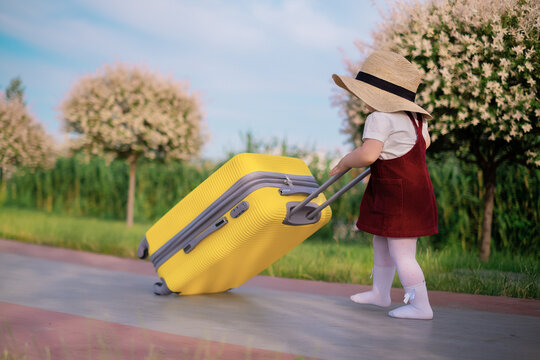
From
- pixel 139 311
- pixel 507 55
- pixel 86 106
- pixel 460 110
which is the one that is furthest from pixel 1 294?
pixel 86 106

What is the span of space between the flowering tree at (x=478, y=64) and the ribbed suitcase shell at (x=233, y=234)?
2.34 m

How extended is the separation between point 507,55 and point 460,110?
0.69m

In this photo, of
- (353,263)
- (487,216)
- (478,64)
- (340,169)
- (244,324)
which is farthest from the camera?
(487,216)

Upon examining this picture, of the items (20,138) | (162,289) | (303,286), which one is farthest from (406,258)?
(20,138)

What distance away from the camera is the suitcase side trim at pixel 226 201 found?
11.5 ft

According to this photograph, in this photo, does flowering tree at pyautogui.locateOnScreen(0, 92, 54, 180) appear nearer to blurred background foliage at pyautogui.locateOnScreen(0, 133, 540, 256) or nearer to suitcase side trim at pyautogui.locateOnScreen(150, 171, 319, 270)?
blurred background foliage at pyautogui.locateOnScreen(0, 133, 540, 256)

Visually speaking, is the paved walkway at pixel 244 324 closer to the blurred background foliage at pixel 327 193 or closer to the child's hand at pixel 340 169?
the child's hand at pixel 340 169

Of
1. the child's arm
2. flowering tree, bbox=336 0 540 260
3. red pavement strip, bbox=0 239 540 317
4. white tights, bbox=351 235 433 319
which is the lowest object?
red pavement strip, bbox=0 239 540 317

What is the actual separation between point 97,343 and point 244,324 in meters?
0.90

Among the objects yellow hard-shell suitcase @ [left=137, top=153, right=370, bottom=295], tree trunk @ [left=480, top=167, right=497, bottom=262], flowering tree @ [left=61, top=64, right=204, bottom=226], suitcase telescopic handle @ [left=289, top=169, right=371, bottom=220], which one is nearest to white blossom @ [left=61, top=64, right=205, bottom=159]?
flowering tree @ [left=61, top=64, right=204, bottom=226]

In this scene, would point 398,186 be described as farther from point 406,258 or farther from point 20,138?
point 20,138

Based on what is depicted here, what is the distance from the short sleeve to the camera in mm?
3301

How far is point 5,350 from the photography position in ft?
7.95

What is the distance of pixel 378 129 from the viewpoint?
3312 millimetres
